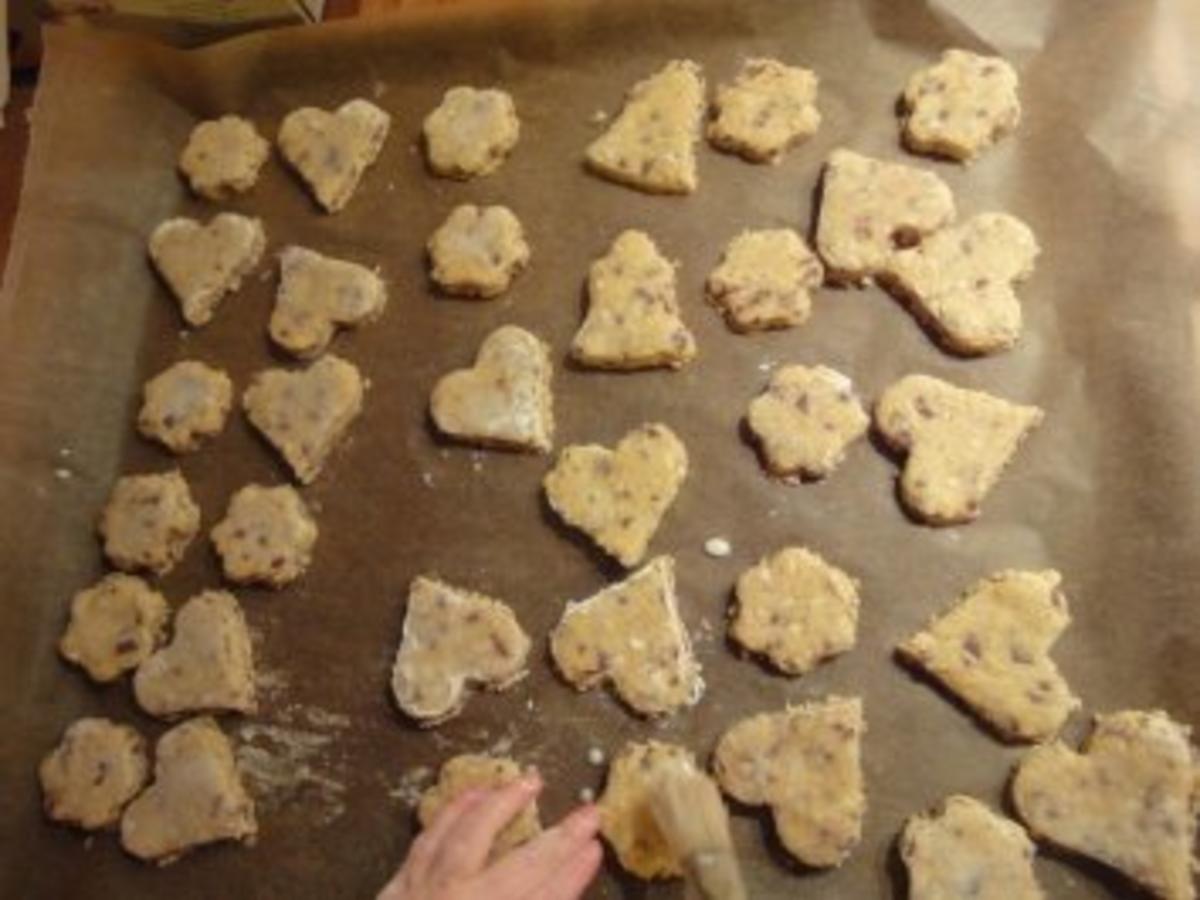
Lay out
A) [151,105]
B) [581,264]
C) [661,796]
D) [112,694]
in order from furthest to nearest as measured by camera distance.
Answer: [151,105] → [581,264] → [112,694] → [661,796]

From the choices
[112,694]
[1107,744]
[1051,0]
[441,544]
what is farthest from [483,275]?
[1107,744]

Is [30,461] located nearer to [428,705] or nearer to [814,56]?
[428,705]

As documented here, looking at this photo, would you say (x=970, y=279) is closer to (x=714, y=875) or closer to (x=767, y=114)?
(x=767, y=114)

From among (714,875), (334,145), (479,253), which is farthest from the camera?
(334,145)

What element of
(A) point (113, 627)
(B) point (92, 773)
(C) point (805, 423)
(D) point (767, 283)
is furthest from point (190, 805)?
(D) point (767, 283)

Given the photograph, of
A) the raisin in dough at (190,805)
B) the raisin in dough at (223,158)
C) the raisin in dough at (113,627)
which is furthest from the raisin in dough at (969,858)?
the raisin in dough at (223,158)

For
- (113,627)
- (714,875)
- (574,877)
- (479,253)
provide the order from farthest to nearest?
(479,253), (113,627), (574,877), (714,875)

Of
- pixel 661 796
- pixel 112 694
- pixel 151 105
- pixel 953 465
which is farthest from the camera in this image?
pixel 151 105
